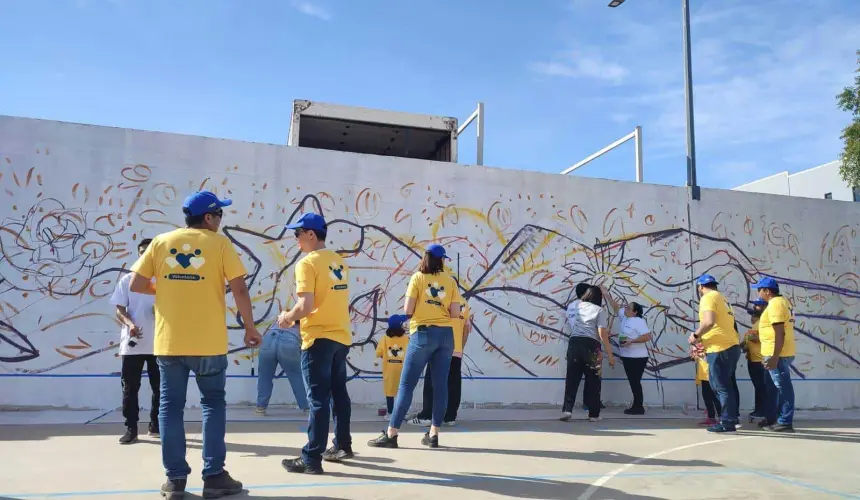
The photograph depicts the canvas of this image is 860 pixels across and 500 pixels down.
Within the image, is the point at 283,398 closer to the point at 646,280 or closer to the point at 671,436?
the point at 671,436

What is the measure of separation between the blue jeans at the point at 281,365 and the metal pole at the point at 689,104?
6.43 metres

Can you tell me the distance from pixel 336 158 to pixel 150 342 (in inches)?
140

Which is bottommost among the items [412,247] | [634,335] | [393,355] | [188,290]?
[393,355]

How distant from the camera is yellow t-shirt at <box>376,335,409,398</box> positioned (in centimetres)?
687

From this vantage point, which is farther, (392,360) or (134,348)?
(392,360)

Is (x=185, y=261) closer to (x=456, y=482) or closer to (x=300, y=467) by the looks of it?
(x=300, y=467)

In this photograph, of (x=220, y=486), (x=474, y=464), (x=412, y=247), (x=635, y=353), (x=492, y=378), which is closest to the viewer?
(x=220, y=486)

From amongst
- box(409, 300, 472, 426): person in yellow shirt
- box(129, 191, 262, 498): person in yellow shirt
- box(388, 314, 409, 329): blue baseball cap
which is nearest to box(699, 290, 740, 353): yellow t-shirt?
box(409, 300, 472, 426): person in yellow shirt

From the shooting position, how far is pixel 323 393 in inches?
169

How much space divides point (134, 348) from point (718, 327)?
5.68 m

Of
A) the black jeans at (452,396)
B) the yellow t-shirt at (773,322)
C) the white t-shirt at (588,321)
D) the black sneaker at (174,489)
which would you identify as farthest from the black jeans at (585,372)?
the black sneaker at (174,489)

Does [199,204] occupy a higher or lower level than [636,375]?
higher

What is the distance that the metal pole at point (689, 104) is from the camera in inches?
386

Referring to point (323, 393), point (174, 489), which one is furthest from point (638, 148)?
point (174, 489)
